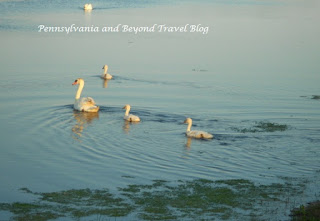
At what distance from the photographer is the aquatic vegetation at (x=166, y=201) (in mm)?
11102

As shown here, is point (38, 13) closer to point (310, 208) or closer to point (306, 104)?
point (306, 104)

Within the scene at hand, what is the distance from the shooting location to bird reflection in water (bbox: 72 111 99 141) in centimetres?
1711

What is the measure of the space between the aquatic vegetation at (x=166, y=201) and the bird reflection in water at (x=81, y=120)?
4706mm

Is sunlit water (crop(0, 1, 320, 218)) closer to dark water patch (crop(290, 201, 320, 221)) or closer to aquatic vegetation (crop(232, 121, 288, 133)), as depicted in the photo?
aquatic vegetation (crop(232, 121, 288, 133))

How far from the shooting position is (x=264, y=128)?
703 inches

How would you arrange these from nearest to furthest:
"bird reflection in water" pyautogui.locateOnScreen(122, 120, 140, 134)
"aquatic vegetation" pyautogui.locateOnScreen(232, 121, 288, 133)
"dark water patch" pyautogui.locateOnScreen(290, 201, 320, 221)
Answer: "dark water patch" pyautogui.locateOnScreen(290, 201, 320, 221) < "bird reflection in water" pyautogui.locateOnScreen(122, 120, 140, 134) < "aquatic vegetation" pyautogui.locateOnScreen(232, 121, 288, 133)

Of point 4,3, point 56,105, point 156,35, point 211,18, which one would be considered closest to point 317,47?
point 156,35

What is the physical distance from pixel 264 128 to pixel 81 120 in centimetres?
556

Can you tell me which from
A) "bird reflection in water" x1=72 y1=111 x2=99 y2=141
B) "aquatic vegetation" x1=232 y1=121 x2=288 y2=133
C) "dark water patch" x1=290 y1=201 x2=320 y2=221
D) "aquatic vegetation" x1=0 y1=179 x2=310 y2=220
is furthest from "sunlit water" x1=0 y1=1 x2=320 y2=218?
"dark water patch" x1=290 y1=201 x2=320 y2=221

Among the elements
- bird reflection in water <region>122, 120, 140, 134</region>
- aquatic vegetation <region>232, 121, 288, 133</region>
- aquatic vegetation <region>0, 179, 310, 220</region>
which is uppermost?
aquatic vegetation <region>232, 121, 288, 133</region>

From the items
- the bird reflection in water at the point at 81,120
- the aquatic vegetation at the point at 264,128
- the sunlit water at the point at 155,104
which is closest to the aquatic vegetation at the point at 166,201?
the sunlit water at the point at 155,104

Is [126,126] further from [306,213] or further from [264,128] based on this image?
[306,213]

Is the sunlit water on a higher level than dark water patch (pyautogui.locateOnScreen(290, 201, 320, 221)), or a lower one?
higher

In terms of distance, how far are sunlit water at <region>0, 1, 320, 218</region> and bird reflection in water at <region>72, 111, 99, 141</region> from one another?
2.5 inches
